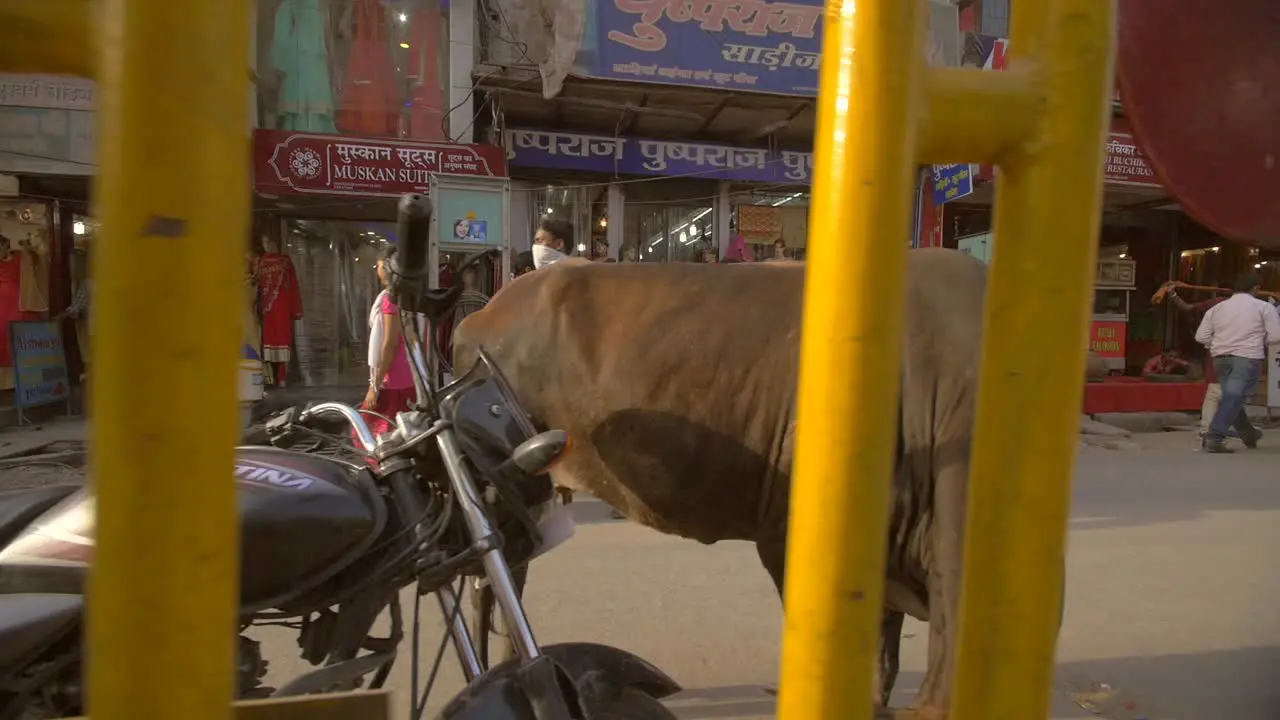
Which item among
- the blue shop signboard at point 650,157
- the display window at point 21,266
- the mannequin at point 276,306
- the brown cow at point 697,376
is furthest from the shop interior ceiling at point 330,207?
the brown cow at point 697,376

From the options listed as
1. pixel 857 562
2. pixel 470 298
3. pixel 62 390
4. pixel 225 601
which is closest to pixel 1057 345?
pixel 857 562

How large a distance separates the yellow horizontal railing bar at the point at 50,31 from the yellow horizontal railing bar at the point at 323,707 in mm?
552

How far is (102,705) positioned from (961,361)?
2.10 m

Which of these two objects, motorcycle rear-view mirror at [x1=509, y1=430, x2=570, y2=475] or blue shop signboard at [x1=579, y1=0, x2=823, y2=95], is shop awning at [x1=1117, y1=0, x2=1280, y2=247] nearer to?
motorcycle rear-view mirror at [x1=509, y1=430, x2=570, y2=475]

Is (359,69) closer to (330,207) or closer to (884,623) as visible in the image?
(330,207)

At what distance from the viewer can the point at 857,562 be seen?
2.15 ft

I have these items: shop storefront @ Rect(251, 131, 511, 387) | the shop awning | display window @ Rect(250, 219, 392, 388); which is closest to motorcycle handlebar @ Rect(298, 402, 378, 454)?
the shop awning

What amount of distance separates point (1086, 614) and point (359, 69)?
912 cm

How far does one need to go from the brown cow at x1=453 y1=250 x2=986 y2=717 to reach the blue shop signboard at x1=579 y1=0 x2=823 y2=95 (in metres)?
7.00

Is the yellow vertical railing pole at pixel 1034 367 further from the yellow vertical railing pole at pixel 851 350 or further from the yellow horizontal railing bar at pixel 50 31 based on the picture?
the yellow horizontal railing bar at pixel 50 31

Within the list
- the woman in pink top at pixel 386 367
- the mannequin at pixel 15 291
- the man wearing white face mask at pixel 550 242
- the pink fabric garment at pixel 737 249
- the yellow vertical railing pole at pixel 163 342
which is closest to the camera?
the yellow vertical railing pole at pixel 163 342

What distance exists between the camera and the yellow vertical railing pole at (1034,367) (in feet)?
2.25

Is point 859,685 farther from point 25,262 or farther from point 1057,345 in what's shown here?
point 25,262

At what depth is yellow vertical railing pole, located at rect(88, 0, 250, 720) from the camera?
0.53m
